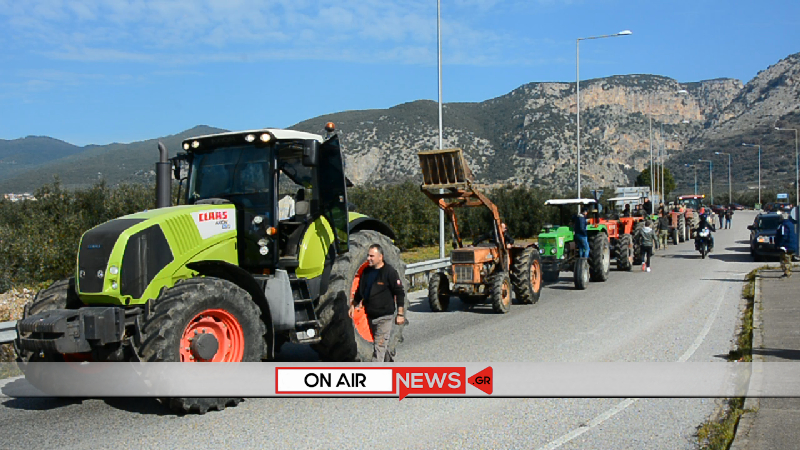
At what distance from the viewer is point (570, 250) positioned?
17.5 m

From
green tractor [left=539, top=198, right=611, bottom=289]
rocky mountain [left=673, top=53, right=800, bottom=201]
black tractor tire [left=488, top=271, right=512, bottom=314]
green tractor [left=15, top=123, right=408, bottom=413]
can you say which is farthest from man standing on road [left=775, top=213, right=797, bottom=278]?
rocky mountain [left=673, top=53, right=800, bottom=201]

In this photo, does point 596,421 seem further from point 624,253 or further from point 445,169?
point 624,253

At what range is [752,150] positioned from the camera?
111m

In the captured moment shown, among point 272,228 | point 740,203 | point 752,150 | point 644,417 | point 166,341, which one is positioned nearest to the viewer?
point 166,341

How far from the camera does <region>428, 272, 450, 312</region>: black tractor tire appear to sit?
1334 cm

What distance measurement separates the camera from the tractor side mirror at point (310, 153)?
7.38 m

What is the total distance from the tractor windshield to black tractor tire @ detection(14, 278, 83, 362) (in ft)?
5.54

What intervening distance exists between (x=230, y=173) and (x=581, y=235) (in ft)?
37.6

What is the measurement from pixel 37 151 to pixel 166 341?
125 m

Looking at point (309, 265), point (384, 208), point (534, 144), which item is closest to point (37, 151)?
point (534, 144)

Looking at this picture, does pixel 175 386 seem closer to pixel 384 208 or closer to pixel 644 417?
pixel 644 417

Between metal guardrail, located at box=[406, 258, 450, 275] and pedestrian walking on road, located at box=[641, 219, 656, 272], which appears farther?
pedestrian walking on road, located at box=[641, 219, 656, 272]

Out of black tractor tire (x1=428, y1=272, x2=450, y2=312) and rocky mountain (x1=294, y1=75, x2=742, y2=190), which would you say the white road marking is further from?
rocky mountain (x1=294, y1=75, x2=742, y2=190)

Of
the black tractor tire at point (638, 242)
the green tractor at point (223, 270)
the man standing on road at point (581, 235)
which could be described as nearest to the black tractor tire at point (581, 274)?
the man standing on road at point (581, 235)
